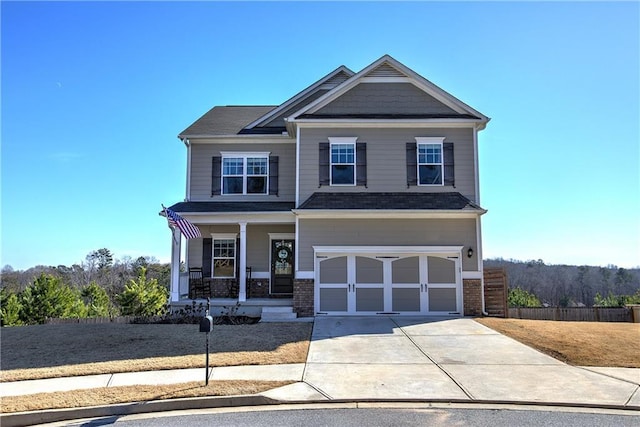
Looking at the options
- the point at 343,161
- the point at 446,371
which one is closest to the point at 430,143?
the point at 343,161

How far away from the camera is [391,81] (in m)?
16.6

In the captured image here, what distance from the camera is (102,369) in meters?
8.45

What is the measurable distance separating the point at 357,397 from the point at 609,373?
4613mm

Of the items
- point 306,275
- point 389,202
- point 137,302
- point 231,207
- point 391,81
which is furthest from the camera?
point 137,302

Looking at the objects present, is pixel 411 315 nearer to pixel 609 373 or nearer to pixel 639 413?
pixel 609 373

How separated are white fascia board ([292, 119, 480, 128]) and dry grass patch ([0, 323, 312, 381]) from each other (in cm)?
684

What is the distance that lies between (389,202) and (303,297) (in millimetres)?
4138

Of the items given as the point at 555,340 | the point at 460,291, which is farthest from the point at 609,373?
the point at 460,291

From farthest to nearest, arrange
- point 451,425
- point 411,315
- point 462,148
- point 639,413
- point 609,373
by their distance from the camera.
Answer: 1. point 462,148
2. point 411,315
3. point 609,373
4. point 639,413
5. point 451,425

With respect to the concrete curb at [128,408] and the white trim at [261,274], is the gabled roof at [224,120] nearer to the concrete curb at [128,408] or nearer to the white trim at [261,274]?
the white trim at [261,274]

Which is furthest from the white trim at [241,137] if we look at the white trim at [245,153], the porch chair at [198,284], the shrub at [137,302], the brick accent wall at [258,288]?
the shrub at [137,302]

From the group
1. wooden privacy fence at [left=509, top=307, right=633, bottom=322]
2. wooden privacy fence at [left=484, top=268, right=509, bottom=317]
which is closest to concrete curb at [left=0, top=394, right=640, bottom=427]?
wooden privacy fence at [left=484, top=268, right=509, bottom=317]

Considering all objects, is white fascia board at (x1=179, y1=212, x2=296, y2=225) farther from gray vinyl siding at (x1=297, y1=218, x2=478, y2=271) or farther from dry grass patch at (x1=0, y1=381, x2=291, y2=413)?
dry grass patch at (x1=0, y1=381, x2=291, y2=413)

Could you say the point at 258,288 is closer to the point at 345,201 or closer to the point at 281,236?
the point at 281,236
